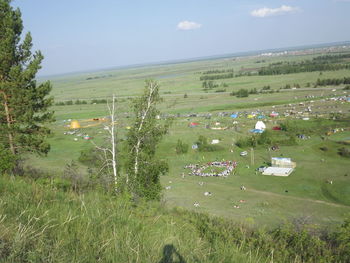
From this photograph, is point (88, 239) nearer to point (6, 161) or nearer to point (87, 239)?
point (87, 239)

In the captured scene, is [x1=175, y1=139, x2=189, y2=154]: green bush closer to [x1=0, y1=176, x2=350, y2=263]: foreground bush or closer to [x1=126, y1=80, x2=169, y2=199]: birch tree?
[x1=126, y1=80, x2=169, y2=199]: birch tree

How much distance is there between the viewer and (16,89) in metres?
13.4

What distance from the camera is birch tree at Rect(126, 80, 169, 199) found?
1320 cm

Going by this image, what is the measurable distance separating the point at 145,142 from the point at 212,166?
22.4 meters

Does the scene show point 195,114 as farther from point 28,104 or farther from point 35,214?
point 35,214

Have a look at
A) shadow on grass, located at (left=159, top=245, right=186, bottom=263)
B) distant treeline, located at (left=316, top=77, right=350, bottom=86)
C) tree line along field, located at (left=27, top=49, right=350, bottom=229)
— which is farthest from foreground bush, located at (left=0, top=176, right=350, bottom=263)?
distant treeline, located at (left=316, top=77, right=350, bottom=86)

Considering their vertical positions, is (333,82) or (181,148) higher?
(333,82)

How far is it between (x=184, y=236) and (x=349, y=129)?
170 feet

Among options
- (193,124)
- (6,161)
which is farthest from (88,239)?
(193,124)

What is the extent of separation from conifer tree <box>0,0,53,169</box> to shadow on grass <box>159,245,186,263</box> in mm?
12398

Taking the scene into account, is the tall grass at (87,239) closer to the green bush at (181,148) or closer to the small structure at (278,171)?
the small structure at (278,171)

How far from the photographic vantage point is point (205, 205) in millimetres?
23922

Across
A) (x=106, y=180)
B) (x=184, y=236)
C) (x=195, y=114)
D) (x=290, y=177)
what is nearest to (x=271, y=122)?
(x=195, y=114)

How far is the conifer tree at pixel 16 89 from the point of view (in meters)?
13.2
